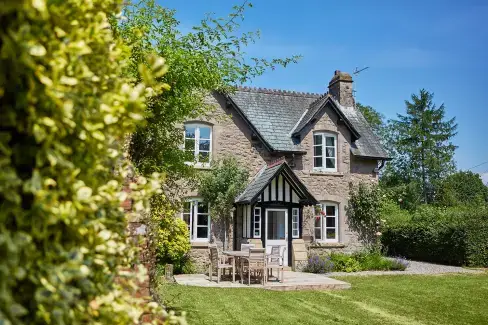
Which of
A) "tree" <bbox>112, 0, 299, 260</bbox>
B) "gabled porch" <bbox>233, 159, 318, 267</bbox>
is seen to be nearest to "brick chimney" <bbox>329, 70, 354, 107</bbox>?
"gabled porch" <bbox>233, 159, 318, 267</bbox>

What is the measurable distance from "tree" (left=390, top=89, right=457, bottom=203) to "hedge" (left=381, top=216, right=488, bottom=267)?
30771mm

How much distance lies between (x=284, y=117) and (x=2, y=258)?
62.3ft

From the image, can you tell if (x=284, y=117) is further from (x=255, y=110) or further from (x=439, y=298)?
(x=439, y=298)

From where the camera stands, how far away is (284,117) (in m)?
20.3

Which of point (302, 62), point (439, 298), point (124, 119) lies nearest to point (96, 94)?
point (124, 119)

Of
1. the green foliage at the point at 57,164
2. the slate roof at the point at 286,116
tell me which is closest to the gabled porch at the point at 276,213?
the slate roof at the point at 286,116

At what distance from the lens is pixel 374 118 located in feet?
171

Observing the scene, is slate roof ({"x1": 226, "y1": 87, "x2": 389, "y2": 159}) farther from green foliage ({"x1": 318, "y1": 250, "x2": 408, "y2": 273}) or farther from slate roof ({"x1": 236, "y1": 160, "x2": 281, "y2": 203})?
green foliage ({"x1": 318, "y1": 250, "x2": 408, "y2": 273})

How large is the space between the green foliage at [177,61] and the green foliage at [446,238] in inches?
581

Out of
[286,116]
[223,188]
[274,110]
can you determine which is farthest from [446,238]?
[223,188]

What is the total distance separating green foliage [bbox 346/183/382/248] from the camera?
64.3 ft

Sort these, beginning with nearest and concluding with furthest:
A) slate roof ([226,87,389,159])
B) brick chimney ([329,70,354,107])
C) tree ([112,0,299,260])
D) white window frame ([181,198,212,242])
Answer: tree ([112,0,299,260]) < white window frame ([181,198,212,242]) < slate roof ([226,87,389,159]) < brick chimney ([329,70,354,107])

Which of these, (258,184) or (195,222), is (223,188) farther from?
(195,222)

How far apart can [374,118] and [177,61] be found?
4763 centimetres
